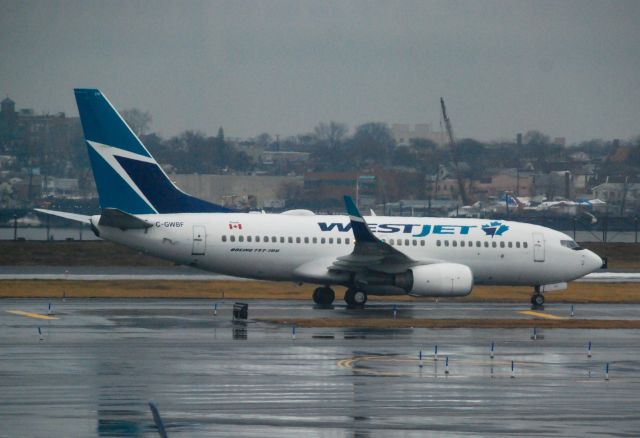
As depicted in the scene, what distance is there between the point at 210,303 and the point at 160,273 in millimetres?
16372

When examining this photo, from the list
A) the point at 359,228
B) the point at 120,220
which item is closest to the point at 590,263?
the point at 359,228

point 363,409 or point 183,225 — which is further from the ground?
Result: point 183,225

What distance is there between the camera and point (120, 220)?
146 feet

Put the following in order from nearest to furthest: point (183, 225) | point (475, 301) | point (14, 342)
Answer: point (14, 342)
point (183, 225)
point (475, 301)

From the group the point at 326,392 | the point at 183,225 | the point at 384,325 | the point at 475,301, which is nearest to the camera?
the point at 326,392

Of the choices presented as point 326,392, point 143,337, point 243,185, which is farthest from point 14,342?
point 243,185

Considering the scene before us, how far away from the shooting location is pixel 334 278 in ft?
151

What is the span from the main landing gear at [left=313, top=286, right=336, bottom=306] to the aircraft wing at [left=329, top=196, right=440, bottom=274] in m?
1.10

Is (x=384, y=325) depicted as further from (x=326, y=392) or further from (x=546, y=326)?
(x=326, y=392)

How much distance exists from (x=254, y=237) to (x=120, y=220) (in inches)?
193

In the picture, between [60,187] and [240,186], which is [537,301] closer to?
[240,186]

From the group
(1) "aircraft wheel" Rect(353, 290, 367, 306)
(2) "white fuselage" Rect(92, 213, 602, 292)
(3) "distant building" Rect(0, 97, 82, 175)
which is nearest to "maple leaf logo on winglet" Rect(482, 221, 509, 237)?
(2) "white fuselage" Rect(92, 213, 602, 292)

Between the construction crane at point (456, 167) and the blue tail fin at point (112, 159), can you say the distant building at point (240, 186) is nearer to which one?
the construction crane at point (456, 167)

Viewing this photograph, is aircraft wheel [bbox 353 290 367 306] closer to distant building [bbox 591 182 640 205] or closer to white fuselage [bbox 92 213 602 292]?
white fuselage [bbox 92 213 602 292]
